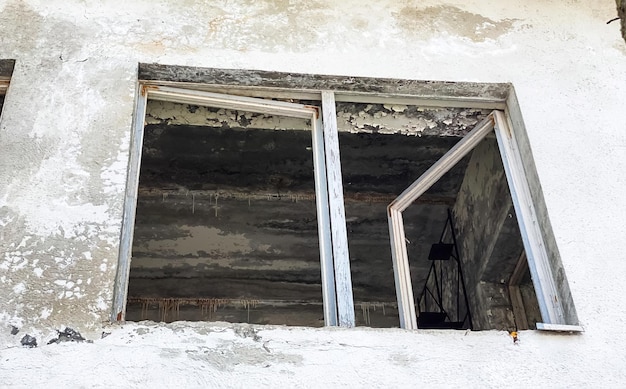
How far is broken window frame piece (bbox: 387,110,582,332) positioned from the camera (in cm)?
344

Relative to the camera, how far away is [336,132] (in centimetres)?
391

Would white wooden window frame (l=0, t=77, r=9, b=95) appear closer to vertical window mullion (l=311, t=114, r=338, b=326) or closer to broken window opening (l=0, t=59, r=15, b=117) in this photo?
broken window opening (l=0, t=59, r=15, b=117)

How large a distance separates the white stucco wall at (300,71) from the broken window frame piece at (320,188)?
3.7 inches

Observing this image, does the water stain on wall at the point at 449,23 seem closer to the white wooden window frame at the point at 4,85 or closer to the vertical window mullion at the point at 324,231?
the vertical window mullion at the point at 324,231

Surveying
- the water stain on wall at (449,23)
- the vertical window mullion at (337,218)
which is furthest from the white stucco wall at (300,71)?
the vertical window mullion at (337,218)

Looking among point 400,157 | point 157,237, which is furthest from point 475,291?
point 157,237

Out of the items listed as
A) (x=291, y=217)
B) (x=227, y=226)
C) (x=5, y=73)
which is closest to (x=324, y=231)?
(x=5, y=73)

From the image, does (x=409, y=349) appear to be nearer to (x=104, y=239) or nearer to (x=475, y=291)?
(x=104, y=239)

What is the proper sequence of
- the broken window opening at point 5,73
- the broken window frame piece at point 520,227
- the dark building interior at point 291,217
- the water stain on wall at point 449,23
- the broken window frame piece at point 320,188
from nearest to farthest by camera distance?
the broken window frame piece at point 320,188, the broken window frame piece at point 520,227, the broken window opening at point 5,73, the water stain on wall at point 449,23, the dark building interior at point 291,217

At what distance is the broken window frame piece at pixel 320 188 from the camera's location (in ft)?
10.8

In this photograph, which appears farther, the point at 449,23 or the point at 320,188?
the point at 449,23

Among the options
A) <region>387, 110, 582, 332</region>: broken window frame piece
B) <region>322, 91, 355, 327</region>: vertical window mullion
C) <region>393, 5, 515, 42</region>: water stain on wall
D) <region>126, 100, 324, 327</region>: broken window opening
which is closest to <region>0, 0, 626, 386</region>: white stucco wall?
<region>393, 5, 515, 42</region>: water stain on wall

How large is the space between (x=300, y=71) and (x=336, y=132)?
1.37 feet

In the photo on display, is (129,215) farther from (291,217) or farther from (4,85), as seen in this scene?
(291,217)
